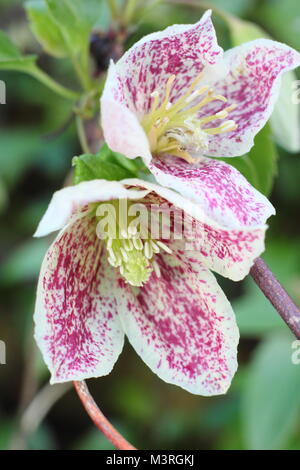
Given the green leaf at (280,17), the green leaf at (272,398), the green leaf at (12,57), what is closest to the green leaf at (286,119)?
the green leaf at (12,57)

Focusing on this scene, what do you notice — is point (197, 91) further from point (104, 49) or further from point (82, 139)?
point (104, 49)

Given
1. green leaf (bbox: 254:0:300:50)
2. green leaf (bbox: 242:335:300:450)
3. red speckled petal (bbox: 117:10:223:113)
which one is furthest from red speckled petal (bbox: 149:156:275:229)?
green leaf (bbox: 254:0:300:50)

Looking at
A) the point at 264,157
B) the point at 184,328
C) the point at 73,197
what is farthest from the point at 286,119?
the point at 73,197

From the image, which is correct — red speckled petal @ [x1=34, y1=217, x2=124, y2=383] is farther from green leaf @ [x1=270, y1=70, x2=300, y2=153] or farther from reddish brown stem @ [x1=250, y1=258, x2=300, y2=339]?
green leaf @ [x1=270, y1=70, x2=300, y2=153]

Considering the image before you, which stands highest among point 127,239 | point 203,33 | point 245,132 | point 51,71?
point 203,33
